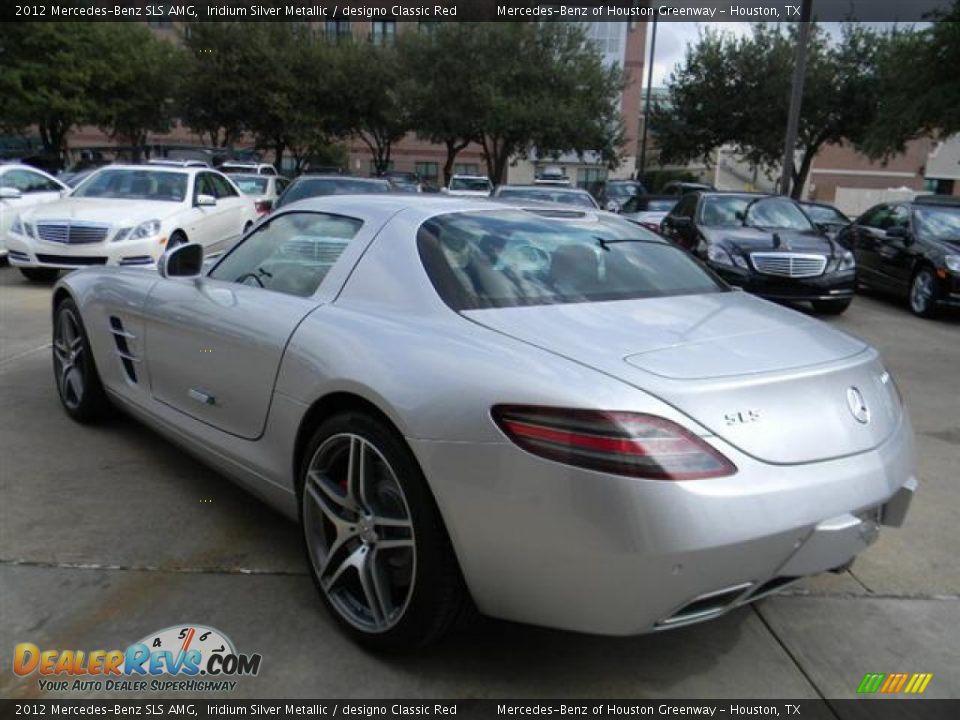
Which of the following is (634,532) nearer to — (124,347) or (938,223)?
(124,347)

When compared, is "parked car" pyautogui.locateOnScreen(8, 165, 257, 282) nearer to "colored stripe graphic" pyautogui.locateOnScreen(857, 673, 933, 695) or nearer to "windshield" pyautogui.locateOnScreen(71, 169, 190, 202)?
"windshield" pyautogui.locateOnScreen(71, 169, 190, 202)

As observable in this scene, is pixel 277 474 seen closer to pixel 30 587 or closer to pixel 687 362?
pixel 30 587

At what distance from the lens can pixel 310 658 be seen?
8.43ft

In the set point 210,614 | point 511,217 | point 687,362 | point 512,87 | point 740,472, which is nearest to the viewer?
point 740,472

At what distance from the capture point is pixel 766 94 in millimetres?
27359

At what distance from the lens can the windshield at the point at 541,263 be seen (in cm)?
270

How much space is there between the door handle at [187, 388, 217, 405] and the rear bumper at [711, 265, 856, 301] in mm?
6961

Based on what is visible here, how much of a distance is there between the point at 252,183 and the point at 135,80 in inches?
757

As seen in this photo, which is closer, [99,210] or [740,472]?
[740,472]

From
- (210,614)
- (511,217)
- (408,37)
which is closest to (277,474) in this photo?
(210,614)

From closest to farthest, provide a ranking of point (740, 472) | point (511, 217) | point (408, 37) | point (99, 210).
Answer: point (740, 472) < point (511, 217) < point (99, 210) < point (408, 37)

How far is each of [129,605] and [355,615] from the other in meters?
0.88

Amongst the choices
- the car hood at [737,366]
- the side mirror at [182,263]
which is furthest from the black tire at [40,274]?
the car hood at [737,366]

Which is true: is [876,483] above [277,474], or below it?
above
